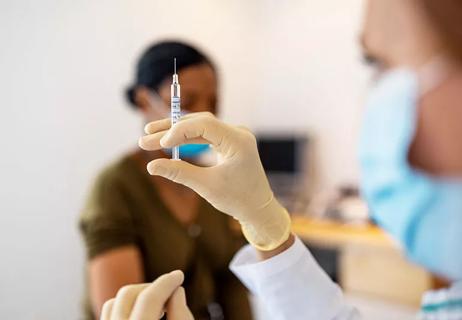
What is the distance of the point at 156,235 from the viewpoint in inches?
35.1

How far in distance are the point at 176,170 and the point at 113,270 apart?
16.2 inches

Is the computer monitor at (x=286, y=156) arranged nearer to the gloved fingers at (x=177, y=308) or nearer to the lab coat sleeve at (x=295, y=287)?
the lab coat sleeve at (x=295, y=287)

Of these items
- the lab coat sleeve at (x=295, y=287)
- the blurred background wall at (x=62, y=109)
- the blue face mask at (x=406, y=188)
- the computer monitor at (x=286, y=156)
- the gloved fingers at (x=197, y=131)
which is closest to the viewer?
the gloved fingers at (x=197, y=131)

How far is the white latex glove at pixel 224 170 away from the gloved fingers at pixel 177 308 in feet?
0.36

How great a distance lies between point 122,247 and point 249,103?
1884 millimetres

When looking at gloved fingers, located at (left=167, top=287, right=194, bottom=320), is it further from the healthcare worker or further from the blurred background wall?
the blurred background wall

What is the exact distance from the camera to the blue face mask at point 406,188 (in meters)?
0.76

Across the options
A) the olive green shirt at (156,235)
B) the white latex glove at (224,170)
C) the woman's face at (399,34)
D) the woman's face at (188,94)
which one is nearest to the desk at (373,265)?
the olive green shirt at (156,235)

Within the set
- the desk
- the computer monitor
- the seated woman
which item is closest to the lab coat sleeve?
the seated woman

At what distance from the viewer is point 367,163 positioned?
48.0 inches

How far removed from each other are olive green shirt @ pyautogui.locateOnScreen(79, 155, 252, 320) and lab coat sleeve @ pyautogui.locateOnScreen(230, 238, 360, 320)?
0.17 meters

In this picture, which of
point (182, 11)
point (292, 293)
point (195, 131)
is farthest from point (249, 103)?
point (195, 131)

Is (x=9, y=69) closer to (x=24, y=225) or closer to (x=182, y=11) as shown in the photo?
(x=24, y=225)

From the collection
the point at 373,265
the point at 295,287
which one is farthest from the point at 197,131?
the point at 373,265
